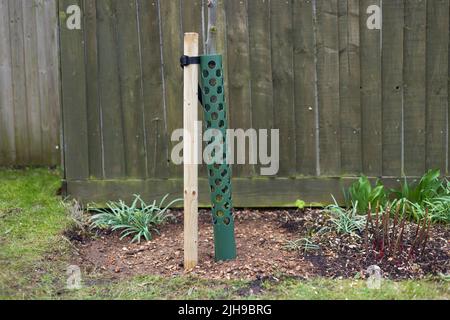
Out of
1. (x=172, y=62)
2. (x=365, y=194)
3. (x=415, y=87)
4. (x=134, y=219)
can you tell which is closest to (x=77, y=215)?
(x=134, y=219)

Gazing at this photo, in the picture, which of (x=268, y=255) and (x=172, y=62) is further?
(x=172, y=62)

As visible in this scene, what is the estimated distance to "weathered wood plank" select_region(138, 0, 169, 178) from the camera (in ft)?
19.0

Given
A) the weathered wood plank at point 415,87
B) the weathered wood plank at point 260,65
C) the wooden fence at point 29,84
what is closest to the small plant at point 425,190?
the weathered wood plank at point 415,87

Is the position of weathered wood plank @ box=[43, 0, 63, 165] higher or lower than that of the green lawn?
higher

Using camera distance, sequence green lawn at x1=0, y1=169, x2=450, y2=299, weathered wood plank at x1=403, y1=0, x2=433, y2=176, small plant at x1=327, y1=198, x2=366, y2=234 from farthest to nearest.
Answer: weathered wood plank at x1=403, y1=0, x2=433, y2=176, small plant at x1=327, y1=198, x2=366, y2=234, green lawn at x1=0, y1=169, x2=450, y2=299

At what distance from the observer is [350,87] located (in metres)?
5.77

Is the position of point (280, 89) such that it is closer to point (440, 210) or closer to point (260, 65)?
point (260, 65)

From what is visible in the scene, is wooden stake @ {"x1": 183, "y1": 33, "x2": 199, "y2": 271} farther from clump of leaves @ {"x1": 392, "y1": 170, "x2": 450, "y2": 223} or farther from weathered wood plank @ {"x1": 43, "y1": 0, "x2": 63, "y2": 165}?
weathered wood plank @ {"x1": 43, "y1": 0, "x2": 63, "y2": 165}

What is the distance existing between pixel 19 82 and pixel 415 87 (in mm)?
4381

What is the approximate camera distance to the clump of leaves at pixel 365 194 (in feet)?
17.9

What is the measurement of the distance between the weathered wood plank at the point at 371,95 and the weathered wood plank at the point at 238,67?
95 cm

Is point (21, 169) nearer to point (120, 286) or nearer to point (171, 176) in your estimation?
point (171, 176)

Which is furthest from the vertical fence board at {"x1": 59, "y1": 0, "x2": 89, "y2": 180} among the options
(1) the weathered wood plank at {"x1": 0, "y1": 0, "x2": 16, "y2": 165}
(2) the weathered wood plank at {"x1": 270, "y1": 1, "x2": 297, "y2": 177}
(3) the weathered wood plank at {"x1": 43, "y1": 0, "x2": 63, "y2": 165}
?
(1) the weathered wood plank at {"x1": 0, "y1": 0, "x2": 16, "y2": 165}

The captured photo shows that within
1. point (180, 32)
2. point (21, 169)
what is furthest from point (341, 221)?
point (21, 169)
